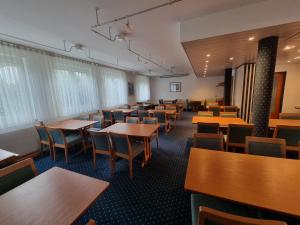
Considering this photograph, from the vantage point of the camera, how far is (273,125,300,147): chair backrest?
226 cm

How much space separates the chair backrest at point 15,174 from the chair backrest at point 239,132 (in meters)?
3.00

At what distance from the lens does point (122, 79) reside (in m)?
7.32

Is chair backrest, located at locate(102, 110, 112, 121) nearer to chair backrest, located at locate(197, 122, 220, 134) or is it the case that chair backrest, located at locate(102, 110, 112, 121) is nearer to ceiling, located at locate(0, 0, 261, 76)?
ceiling, located at locate(0, 0, 261, 76)

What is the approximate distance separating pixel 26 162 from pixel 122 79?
21.0 feet

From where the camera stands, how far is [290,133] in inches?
90.3

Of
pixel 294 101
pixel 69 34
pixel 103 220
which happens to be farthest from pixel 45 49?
pixel 294 101

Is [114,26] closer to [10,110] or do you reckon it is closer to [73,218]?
[73,218]

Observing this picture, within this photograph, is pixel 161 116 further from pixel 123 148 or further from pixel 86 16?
pixel 86 16

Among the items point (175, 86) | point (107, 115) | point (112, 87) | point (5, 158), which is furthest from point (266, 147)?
point (175, 86)

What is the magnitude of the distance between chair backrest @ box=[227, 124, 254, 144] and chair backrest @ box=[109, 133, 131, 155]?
1930 millimetres

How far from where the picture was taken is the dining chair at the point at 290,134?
2266 mm

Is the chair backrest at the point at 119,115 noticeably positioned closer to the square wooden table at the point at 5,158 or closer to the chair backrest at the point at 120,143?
the chair backrest at the point at 120,143

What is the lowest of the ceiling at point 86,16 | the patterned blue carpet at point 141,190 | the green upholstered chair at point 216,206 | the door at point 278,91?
the patterned blue carpet at point 141,190

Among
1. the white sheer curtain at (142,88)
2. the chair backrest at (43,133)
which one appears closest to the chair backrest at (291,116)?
the chair backrest at (43,133)
